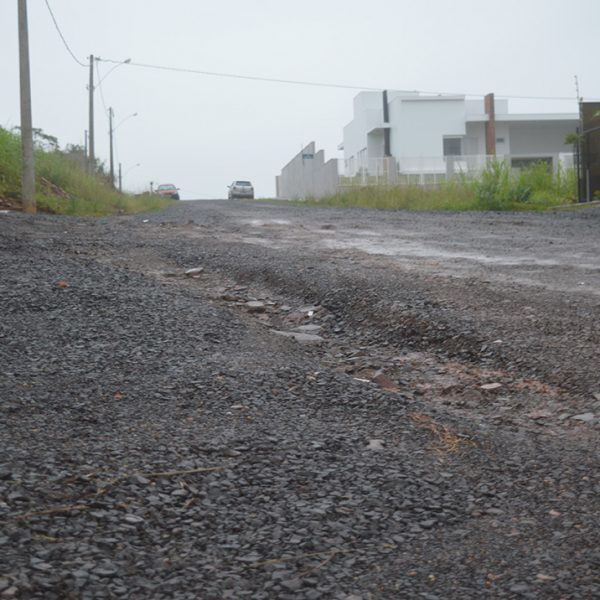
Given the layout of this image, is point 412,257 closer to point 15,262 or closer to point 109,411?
point 15,262

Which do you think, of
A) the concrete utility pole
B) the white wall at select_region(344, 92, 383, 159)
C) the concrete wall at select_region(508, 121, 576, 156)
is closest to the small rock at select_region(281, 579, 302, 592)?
the concrete utility pole

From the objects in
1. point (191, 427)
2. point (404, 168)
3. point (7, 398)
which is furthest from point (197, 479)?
point (404, 168)

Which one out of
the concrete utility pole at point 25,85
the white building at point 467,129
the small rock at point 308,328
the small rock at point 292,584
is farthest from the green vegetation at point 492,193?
the white building at point 467,129

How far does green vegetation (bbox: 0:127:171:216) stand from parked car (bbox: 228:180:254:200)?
31325mm

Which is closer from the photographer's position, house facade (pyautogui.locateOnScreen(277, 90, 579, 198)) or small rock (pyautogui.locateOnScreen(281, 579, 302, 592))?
small rock (pyautogui.locateOnScreen(281, 579, 302, 592))

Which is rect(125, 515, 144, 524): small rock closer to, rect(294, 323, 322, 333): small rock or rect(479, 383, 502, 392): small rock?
rect(479, 383, 502, 392): small rock

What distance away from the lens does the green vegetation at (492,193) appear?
1961 cm

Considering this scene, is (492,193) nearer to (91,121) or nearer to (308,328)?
(308,328)

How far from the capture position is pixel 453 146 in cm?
4794

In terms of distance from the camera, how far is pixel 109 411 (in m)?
3.42

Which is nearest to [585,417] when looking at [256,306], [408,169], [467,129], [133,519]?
[133,519]

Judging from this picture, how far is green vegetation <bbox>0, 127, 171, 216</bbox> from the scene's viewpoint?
18797 mm

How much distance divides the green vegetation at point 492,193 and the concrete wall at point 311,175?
339 inches

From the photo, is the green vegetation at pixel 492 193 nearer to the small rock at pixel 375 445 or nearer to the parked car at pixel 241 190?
the small rock at pixel 375 445
